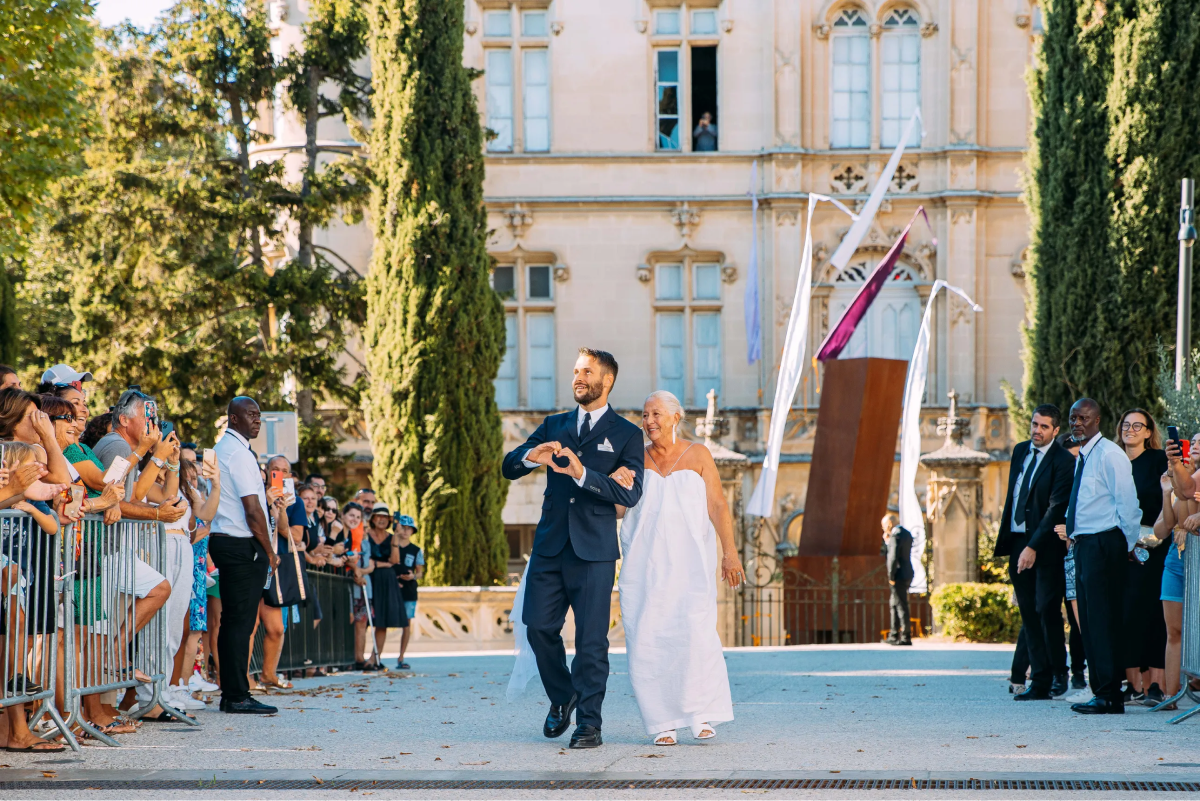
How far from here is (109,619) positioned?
822 cm

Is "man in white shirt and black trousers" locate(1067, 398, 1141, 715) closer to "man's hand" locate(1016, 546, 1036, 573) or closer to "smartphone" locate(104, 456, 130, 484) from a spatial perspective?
"man's hand" locate(1016, 546, 1036, 573)

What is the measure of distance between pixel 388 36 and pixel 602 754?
53.8 feet

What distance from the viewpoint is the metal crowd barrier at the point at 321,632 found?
12.9m

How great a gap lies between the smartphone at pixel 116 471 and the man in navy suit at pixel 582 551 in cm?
197

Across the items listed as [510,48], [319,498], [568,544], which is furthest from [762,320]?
[568,544]

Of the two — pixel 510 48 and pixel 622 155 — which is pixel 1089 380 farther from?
pixel 510 48

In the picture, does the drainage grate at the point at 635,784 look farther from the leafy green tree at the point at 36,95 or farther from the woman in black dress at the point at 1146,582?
the leafy green tree at the point at 36,95

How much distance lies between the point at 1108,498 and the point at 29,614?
6.16 meters

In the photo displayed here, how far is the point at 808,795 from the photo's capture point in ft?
20.9

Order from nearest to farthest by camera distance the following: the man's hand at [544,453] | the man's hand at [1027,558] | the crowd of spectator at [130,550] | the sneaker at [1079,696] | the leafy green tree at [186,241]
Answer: the crowd of spectator at [130,550], the man's hand at [544,453], the man's hand at [1027,558], the sneaker at [1079,696], the leafy green tree at [186,241]

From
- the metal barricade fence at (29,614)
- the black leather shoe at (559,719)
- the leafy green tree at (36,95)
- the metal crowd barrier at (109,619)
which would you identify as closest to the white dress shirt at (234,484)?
the metal crowd barrier at (109,619)

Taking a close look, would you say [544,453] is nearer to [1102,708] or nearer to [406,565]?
[1102,708]

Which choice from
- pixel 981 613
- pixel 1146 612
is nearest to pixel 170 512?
pixel 1146 612

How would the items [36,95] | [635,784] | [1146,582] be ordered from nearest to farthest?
1. [635,784]
2. [1146,582]
3. [36,95]
